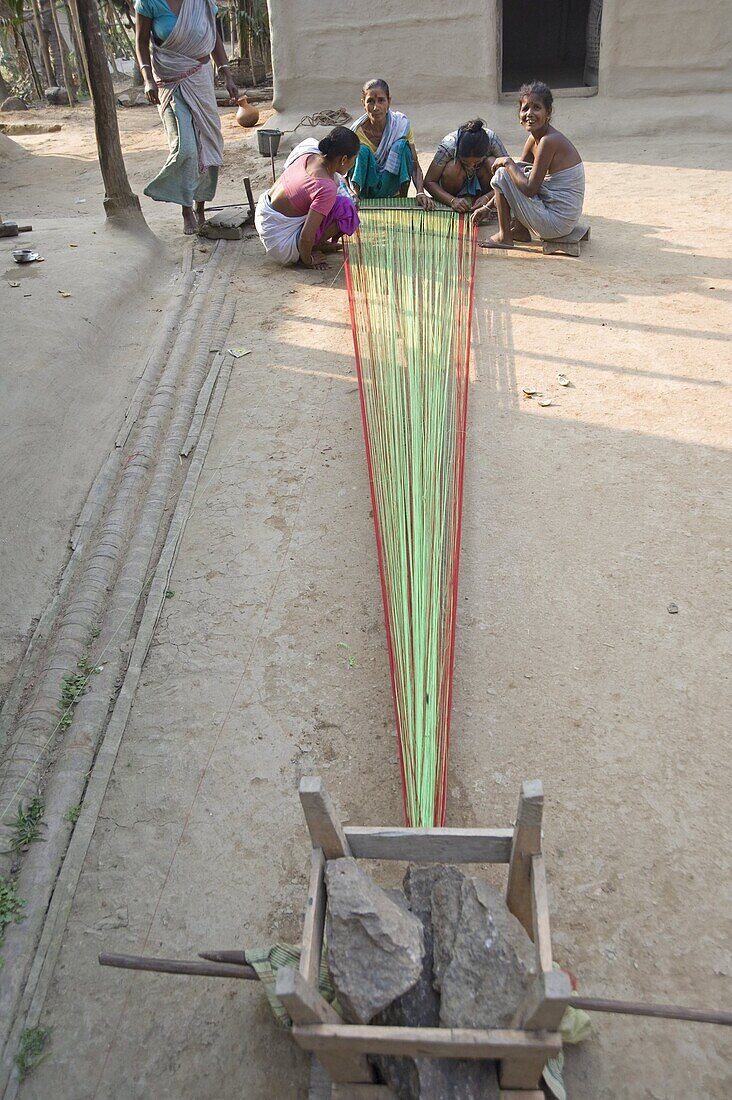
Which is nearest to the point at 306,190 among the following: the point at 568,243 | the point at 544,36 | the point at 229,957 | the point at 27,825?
the point at 568,243

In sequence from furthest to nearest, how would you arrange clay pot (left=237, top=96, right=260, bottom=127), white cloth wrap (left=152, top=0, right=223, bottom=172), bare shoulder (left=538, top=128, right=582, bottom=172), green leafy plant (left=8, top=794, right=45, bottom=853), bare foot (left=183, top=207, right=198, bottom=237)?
clay pot (left=237, top=96, right=260, bottom=127) → bare foot (left=183, top=207, right=198, bottom=237) → white cloth wrap (left=152, top=0, right=223, bottom=172) → bare shoulder (left=538, top=128, right=582, bottom=172) → green leafy plant (left=8, top=794, right=45, bottom=853)

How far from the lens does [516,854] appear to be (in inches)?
48.6

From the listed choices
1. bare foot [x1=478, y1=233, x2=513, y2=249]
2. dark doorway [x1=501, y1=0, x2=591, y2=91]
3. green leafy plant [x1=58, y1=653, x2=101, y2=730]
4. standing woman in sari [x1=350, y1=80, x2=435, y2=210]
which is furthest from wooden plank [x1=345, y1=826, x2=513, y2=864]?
dark doorway [x1=501, y1=0, x2=591, y2=91]

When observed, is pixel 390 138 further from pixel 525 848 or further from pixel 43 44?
pixel 43 44

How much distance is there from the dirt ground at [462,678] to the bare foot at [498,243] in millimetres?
954

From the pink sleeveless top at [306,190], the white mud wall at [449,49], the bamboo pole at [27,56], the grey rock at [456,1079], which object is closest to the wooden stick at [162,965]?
the grey rock at [456,1079]

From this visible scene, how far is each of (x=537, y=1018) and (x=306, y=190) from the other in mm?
4002

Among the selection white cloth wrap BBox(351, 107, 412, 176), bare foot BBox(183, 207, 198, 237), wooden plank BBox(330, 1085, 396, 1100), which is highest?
white cloth wrap BBox(351, 107, 412, 176)

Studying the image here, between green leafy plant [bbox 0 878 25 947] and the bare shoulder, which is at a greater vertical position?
the bare shoulder

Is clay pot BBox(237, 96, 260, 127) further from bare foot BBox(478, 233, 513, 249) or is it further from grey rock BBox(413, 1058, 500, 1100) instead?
grey rock BBox(413, 1058, 500, 1100)

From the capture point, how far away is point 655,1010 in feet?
3.61

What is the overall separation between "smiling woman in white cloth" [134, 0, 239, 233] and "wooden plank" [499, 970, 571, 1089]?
466 centimetres

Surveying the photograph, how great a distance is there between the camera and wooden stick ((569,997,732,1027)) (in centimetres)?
108

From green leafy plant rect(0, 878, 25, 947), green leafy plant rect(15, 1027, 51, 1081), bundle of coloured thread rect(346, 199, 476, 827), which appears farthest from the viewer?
bundle of coloured thread rect(346, 199, 476, 827)
